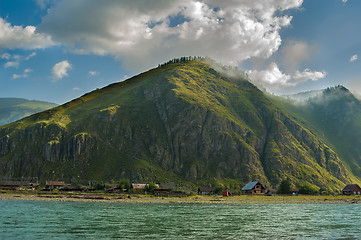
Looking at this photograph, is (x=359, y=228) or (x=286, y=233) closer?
(x=286, y=233)

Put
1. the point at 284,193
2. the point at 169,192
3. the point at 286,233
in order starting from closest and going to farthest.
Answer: the point at 286,233, the point at 169,192, the point at 284,193

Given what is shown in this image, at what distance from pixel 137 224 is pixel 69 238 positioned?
649 inches

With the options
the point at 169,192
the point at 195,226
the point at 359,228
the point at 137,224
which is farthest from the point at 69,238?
the point at 169,192

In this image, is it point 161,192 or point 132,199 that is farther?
point 161,192

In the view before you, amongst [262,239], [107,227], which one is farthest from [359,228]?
[107,227]

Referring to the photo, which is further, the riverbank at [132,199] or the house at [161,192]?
the house at [161,192]

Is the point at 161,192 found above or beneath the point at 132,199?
beneath

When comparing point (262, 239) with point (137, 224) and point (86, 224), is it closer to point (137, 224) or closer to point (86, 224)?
point (137, 224)

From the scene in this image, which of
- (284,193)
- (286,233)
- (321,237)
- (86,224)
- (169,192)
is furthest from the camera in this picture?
(284,193)

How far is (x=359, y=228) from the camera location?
5644cm

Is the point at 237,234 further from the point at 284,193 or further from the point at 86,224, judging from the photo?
the point at 284,193

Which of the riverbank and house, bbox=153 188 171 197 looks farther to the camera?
house, bbox=153 188 171 197

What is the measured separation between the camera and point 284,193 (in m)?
193

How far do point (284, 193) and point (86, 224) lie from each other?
158045mm
